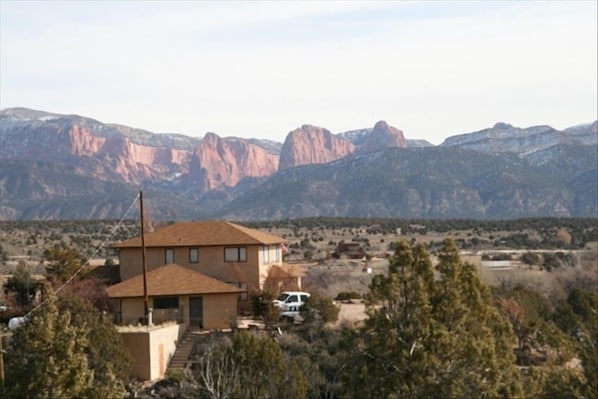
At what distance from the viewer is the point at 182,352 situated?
1585 inches

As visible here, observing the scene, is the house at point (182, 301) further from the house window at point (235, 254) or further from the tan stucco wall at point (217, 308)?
the house window at point (235, 254)

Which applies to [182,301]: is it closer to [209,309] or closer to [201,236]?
[209,309]

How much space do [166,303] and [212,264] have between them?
4.97 m

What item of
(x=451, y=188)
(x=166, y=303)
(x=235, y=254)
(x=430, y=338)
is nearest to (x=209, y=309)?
(x=166, y=303)

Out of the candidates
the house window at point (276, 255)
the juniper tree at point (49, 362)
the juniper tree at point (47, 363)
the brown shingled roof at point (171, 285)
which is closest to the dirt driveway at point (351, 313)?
the house window at point (276, 255)

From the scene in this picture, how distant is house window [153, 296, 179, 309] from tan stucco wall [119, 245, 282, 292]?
4.59 metres

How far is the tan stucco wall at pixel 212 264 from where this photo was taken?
48.1 metres

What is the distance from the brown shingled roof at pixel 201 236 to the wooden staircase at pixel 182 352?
23.2ft

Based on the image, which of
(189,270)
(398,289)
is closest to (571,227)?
(189,270)

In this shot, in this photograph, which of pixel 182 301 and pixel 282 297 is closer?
pixel 182 301

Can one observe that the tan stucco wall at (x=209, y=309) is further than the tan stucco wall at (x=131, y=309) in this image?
Yes

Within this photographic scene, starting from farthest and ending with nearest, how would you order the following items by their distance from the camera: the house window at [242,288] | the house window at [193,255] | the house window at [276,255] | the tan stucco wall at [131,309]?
the house window at [276,255] → the house window at [193,255] → the house window at [242,288] → the tan stucco wall at [131,309]

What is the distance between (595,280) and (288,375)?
30.5 m

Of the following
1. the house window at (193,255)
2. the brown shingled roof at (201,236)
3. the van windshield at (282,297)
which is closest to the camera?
the van windshield at (282,297)
